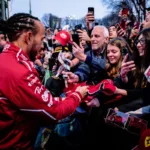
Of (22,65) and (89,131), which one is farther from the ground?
(22,65)

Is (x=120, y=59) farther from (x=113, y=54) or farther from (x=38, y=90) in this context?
(x=38, y=90)

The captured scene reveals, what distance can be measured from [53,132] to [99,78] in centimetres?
93

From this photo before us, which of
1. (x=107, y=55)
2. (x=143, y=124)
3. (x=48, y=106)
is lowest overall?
(x=143, y=124)

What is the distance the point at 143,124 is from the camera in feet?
8.13

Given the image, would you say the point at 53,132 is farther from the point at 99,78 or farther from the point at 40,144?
the point at 99,78

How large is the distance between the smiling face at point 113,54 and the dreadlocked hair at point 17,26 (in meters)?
1.34

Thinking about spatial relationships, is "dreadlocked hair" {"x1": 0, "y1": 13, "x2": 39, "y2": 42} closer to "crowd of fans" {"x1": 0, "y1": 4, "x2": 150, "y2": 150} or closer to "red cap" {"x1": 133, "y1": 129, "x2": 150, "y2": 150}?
"crowd of fans" {"x1": 0, "y1": 4, "x2": 150, "y2": 150}

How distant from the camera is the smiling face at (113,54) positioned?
3572mm

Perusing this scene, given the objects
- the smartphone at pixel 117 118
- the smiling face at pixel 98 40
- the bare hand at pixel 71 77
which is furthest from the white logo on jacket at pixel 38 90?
the smiling face at pixel 98 40

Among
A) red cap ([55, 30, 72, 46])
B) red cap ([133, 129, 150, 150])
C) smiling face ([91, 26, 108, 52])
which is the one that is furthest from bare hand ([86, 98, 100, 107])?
red cap ([55, 30, 72, 46])

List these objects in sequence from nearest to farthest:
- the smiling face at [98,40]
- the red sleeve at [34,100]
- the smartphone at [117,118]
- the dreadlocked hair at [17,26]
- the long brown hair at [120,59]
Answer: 1. the red sleeve at [34,100]
2. the dreadlocked hair at [17,26]
3. the smartphone at [117,118]
4. the long brown hair at [120,59]
5. the smiling face at [98,40]

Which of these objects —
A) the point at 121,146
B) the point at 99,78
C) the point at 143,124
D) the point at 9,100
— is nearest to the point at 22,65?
the point at 9,100

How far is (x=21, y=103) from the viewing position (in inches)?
85.0

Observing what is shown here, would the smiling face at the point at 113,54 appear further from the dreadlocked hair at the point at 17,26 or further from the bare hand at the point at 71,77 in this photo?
the dreadlocked hair at the point at 17,26
